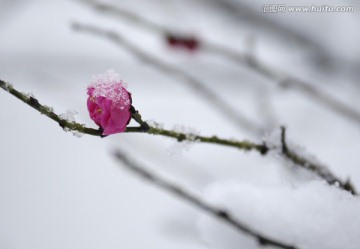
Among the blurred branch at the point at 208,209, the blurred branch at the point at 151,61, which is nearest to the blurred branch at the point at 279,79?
the blurred branch at the point at 151,61

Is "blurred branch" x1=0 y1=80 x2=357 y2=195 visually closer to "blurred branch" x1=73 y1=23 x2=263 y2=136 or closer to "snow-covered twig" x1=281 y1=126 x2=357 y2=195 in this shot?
"snow-covered twig" x1=281 y1=126 x2=357 y2=195

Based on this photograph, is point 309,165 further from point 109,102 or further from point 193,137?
point 109,102

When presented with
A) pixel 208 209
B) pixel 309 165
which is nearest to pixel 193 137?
pixel 208 209

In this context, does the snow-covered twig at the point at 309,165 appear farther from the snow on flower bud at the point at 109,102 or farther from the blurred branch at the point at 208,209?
the snow on flower bud at the point at 109,102

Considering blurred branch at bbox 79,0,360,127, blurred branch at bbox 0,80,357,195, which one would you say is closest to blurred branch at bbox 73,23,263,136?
blurred branch at bbox 79,0,360,127

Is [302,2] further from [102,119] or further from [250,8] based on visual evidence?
[102,119]

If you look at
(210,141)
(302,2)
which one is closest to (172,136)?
(210,141)

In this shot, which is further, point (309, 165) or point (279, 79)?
point (279, 79)
